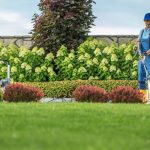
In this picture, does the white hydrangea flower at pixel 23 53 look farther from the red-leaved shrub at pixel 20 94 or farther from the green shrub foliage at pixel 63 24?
the red-leaved shrub at pixel 20 94

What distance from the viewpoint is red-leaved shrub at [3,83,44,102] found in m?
17.0

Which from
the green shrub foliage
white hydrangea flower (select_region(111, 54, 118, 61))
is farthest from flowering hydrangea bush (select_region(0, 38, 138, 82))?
the green shrub foliage

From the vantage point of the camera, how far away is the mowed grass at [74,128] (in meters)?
7.32

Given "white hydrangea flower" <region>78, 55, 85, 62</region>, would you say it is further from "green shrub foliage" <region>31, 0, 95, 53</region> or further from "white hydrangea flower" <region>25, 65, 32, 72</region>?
"white hydrangea flower" <region>25, 65, 32, 72</region>

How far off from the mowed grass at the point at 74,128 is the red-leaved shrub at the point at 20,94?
4.55m

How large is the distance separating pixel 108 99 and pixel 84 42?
8.34 m

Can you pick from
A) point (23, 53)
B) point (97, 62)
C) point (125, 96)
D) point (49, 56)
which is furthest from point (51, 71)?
point (125, 96)

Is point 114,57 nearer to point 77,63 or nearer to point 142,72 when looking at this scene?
point 77,63

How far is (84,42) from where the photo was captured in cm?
2547

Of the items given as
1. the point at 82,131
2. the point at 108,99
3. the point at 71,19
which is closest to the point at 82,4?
the point at 71,19

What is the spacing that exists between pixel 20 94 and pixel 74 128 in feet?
26.4

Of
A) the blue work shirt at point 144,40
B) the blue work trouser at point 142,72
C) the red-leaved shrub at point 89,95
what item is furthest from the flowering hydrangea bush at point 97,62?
the red-leaved shrub at point 89,95

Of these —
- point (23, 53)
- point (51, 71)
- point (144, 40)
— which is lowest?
point (51, 71)

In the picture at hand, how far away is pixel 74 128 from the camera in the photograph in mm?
9023
